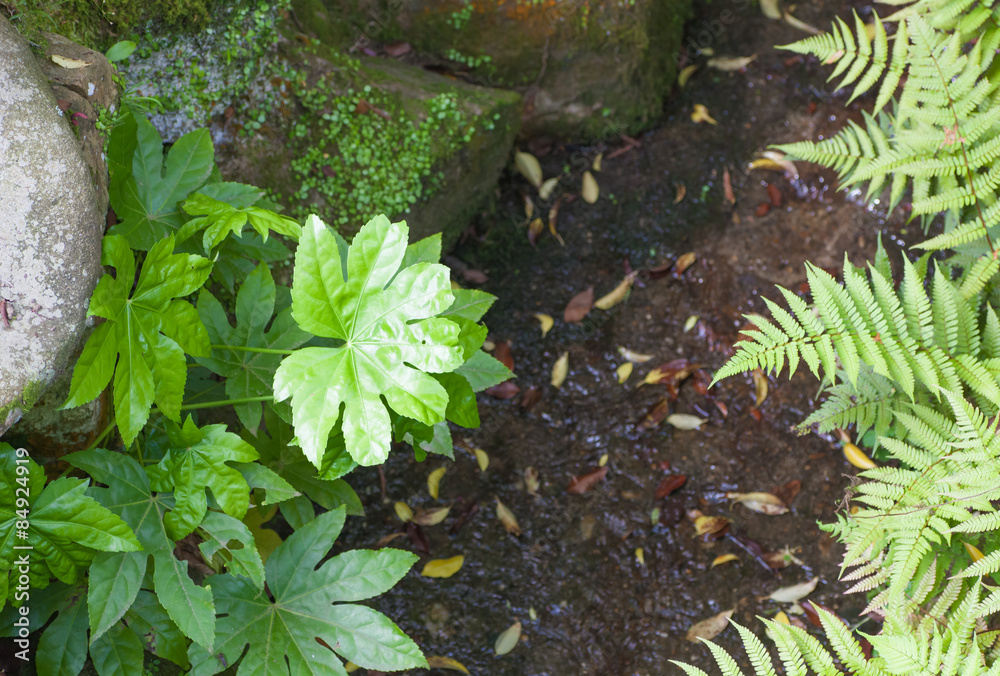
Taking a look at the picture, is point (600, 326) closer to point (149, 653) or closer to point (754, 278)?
point (754, 278)

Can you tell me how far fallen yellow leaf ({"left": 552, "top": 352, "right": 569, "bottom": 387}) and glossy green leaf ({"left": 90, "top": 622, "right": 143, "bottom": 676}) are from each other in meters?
1.95

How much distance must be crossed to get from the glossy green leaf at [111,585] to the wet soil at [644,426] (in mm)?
1107

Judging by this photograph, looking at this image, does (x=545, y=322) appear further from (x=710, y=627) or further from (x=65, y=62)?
(x=65, y=62)

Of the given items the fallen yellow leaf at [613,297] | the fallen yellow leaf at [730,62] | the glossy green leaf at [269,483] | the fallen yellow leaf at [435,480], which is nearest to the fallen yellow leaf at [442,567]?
the fallen yellow leaf at [435,480]

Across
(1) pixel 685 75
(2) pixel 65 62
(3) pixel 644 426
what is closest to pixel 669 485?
(3) pixel 644 426

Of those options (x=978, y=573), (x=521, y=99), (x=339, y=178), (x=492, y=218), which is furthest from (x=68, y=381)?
(x=978, y=573)

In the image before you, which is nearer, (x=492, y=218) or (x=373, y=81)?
(x=373, y=81)

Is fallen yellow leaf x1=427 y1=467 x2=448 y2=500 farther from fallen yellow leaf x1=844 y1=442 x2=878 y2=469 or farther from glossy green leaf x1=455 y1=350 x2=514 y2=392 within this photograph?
fallen yellow leaf x1=844 y1=442 x2=878 y2=469

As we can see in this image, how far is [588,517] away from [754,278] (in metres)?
1.46

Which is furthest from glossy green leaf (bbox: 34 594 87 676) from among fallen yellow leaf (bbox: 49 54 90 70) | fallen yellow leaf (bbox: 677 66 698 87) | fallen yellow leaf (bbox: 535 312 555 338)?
fallen yellow leaf (bbox: 677 66 698 87)

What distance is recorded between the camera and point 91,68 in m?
1.92

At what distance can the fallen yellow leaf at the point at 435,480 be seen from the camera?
2.87 metres

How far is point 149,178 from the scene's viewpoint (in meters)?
1.95

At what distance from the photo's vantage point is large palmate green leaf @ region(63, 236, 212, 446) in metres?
1.66
